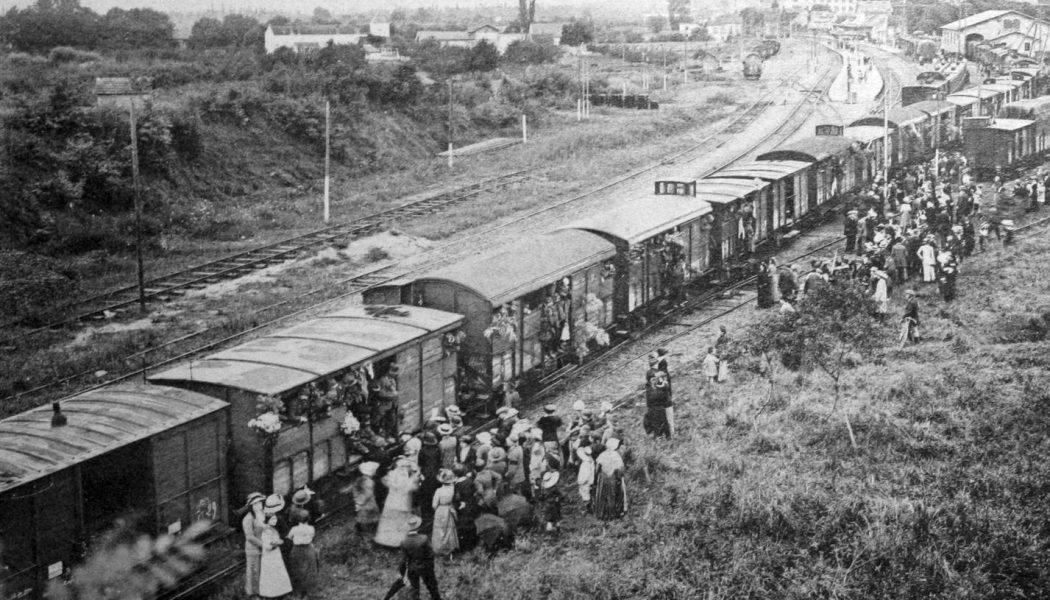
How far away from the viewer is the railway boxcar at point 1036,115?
3681cm

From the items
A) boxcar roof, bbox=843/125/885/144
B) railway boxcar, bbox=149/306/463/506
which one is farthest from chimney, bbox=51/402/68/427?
boxcar roof, bbox=843/125/885/144

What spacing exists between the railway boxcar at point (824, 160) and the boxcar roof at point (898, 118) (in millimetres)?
3881

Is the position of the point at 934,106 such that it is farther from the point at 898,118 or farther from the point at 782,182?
the point at 782,182

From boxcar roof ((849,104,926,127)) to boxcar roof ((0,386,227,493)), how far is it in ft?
98.2

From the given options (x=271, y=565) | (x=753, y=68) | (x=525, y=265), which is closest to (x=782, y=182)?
(x=525, y=265)

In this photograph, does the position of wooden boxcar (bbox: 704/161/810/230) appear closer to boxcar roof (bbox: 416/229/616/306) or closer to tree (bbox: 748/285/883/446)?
boxcar roof (bbox: 416/229/616/306)

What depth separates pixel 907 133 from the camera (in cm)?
3484

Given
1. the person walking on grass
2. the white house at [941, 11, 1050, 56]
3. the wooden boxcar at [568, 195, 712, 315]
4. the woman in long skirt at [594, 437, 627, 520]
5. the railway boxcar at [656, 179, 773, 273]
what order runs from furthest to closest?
the white house at [941, 11, 1050, 56] < the railway boxcar at [656, 179, 773, 273] < the wooden boxcar at [568, 195, 712, 315] < the person walking on grass < the woman in long skirt at [594, 437, 627, 520]

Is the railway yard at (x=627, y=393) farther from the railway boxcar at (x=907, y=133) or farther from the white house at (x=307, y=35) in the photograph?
the white house at (x=307, y=35)

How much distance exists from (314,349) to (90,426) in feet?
10.4

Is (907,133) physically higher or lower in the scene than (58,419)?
higher

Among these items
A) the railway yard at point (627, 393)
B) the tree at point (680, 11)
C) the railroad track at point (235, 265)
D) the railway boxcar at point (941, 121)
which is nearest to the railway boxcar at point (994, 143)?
the railway boxcar at point (941, 121)

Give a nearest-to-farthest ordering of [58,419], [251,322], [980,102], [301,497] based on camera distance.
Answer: [58,419]
[301,497]
[251,322]
[980,102]

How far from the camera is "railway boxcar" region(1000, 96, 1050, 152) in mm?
36812
